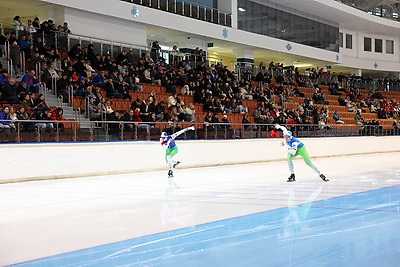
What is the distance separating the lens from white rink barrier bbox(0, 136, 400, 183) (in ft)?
47.2

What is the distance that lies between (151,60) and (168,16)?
5.14m

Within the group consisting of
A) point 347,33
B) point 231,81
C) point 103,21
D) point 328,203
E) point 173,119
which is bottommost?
point 328,203

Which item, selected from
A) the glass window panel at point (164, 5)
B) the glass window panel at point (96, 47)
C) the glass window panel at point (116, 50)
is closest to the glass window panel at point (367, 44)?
the glass window panel at point (164, 5)

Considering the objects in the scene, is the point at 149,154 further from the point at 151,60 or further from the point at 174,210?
the point at 174,210

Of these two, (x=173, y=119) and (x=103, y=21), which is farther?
(x=103, y=21)

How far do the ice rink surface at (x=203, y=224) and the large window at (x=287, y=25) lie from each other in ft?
75.5

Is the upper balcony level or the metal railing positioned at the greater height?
the upper balcony level

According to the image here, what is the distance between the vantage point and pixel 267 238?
6031 mm

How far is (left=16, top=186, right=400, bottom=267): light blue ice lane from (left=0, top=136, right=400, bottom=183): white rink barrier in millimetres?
8683

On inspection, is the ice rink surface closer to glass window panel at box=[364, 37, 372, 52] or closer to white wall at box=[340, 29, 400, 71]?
white wall at box=[340, 29, 400, 71]

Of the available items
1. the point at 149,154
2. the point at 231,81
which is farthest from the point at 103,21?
the point at 149,154

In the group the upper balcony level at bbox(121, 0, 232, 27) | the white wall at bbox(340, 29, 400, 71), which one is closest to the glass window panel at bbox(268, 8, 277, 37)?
the upper balcony level at bbox(121, 0, 232, 27)

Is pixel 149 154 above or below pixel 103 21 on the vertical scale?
below

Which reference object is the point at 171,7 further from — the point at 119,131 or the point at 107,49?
the point at 119,131
